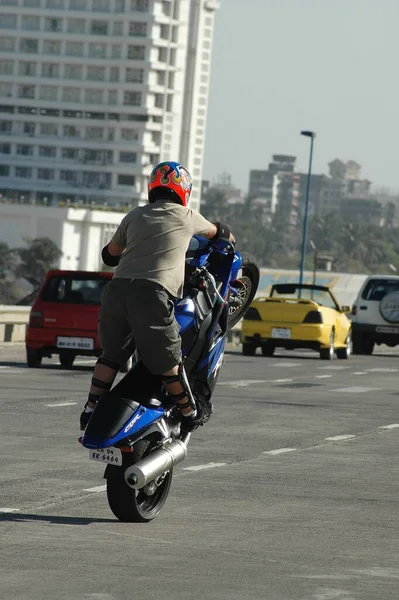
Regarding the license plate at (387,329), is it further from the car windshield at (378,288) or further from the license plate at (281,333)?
the license plate at (281,333)

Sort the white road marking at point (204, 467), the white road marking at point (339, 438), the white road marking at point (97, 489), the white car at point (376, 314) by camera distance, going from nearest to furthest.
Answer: the white road marking at point (97, 489), the white road marking at point (204, 467), the white road marking at point (339, 438), the white car at point (376, 314)

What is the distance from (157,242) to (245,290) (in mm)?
1867

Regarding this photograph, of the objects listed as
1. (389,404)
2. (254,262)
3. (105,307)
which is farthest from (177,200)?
(389,404)

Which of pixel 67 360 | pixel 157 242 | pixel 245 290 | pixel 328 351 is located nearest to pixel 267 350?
pixel 328 351

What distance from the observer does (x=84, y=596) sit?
6.52 meters

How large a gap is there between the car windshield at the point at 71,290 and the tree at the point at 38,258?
5394 inches

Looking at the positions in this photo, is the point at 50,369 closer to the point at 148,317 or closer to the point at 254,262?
the point at 254,262

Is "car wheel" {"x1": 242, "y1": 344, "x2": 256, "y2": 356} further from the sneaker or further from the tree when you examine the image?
the tree

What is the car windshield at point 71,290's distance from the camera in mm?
24609

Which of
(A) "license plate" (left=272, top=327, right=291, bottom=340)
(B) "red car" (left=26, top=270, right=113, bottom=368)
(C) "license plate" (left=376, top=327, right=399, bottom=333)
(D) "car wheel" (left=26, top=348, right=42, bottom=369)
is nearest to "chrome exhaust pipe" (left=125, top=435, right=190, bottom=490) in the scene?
(B) "red car" (left=26, top=270, right=113, bottom=368)

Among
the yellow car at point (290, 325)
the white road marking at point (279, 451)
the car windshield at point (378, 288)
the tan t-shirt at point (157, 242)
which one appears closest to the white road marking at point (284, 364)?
the yellow car at point (290, 325)

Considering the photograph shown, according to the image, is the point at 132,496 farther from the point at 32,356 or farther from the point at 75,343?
the point at 32,356

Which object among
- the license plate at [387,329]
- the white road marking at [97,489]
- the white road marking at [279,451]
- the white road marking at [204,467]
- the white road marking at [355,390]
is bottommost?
the license plate at [387,329]

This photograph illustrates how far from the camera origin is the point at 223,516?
29.4ft
